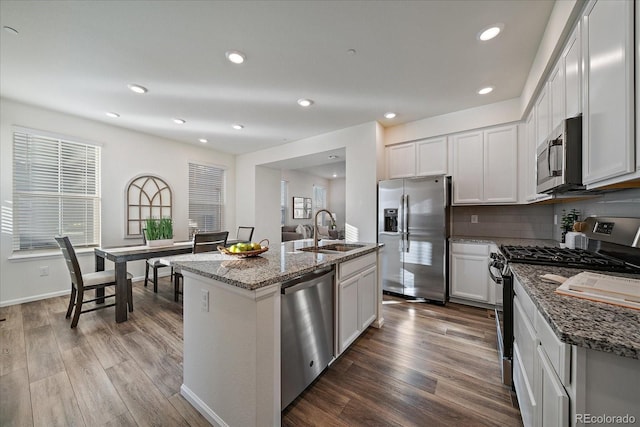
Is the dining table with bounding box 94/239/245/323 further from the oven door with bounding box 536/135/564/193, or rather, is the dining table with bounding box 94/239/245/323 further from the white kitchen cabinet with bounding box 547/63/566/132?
the white kitchen cabinet with bounding box 547/63/566/132

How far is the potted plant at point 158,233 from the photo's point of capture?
3303 mm

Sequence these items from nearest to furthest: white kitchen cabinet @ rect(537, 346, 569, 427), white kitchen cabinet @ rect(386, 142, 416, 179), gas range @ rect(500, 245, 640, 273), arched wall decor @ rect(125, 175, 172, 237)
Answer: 1. white kitchen cabinet @ rect(537, 346, 569, 427)
2. gas range @ rect(500, 245, 640, 273)
3. white kitchen cabinet @ rect(386, 142, 416, 179)
4. arched wall decor @ rect(125, 175, 172, 237)

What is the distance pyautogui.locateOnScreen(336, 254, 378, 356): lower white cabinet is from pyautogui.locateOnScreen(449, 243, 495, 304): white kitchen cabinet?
1406mm

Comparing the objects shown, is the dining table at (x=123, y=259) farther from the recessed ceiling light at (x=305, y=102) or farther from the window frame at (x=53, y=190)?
the recessed ceiling light at (x=305, y=102)

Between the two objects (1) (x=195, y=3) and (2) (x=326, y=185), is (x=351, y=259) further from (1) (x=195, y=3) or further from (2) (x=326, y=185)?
(2) (x=326, y=185)

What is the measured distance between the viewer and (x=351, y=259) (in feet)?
6.77

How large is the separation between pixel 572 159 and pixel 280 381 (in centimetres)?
212

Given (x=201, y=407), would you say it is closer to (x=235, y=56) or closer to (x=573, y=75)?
(x=235, y=56)

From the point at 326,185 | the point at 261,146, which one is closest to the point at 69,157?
the point at 261,146

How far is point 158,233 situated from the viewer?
133 inches

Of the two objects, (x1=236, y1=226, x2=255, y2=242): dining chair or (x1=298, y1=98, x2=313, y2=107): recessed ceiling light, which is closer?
(x1=298, y1=98, x2=313, y2=107): recessed ceiling light

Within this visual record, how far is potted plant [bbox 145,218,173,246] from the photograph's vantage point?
3303mm

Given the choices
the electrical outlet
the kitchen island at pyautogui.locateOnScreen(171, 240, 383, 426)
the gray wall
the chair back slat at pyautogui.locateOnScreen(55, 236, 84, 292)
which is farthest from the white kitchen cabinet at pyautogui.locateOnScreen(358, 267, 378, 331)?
the chair back slat at pyautogui.locateOnScreen(55, 236, 84, 292)

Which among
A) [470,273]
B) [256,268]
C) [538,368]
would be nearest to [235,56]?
[256,268]
